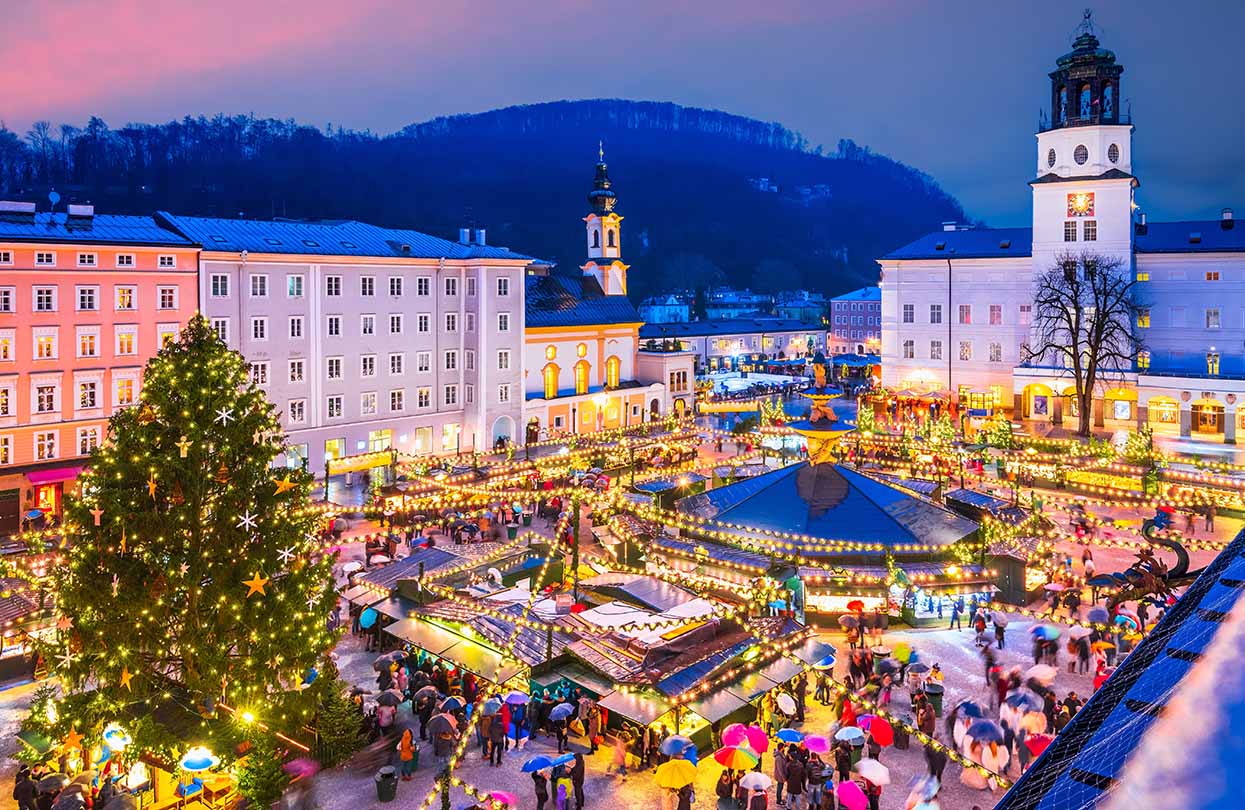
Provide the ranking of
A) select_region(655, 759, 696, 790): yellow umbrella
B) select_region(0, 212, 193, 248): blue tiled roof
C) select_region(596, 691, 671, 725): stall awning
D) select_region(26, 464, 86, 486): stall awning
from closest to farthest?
select_region(655, 759, 696, 790): yellow umbrella → select_region(596, 691, 671, 725): stall awning → select_region(26, 464, 86, 486): stall awning → select_region(0, 212, 193, 248): blue tiled roof

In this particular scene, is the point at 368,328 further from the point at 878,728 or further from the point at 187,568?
the point at 878,728

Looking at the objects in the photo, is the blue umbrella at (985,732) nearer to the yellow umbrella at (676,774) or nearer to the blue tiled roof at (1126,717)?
the yellow umbrella at (676,774)

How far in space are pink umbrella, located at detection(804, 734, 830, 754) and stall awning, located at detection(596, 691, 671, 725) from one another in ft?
8.73

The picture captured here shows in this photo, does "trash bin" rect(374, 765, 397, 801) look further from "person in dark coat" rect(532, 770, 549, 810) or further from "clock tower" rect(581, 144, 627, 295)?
"clock tower" rect(581, 144, 627, 295)

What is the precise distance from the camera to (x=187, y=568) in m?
15.0

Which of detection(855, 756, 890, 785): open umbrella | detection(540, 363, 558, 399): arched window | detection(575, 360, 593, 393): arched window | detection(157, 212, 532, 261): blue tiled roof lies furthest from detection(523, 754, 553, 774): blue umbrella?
detection(575, 360, 593, 393): arched window

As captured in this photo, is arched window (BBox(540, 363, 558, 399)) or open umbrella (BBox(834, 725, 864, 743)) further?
arched window (BBox(540, 363, 558, 399))

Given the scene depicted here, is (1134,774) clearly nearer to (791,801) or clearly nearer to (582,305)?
(791,801)

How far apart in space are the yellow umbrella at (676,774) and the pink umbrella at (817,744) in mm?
2237

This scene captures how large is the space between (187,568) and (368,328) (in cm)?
3219

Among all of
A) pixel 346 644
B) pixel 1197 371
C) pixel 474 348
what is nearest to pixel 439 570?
pixel 346 644

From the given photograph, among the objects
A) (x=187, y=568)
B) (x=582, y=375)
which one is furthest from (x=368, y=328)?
(x=187, y=568)

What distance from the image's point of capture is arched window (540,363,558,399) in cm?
5534

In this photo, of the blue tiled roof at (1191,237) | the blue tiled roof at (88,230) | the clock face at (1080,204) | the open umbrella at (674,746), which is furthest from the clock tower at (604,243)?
the open umbrella at (674,746)
